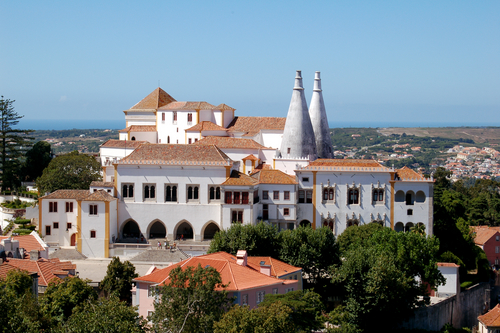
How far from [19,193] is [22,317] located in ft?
136

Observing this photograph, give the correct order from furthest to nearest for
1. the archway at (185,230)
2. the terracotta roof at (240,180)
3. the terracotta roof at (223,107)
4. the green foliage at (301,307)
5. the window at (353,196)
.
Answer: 1. the terracotta roof at (223,107)
2. the archway at (185,230)
3. the window at (353,196)
4. the terracotta roof at (240,180)
5. the green foliage at (301,307)

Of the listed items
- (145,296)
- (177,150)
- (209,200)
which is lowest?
(145,296)

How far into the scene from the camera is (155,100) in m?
76.6

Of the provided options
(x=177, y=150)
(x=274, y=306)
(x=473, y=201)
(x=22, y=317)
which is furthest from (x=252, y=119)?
(x=22, y=317)

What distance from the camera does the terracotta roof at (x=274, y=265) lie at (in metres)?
43.2

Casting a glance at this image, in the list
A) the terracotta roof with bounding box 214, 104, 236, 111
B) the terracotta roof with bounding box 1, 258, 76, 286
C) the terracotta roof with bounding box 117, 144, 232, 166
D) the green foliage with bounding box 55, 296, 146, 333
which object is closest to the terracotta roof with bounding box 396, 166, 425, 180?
the terracotta roof with bounding box 117, 144, 232, 166

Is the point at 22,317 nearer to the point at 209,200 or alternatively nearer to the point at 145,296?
the point at 145,296

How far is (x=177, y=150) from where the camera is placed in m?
57.2

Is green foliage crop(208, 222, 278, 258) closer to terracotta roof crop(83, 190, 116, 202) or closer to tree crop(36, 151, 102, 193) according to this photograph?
terracotta roof crop(83, 190, 116, 202)

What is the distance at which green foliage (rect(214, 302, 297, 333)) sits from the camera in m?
31.5

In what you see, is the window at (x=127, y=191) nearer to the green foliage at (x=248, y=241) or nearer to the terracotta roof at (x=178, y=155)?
the terracotta roof at (x=178, y=155)

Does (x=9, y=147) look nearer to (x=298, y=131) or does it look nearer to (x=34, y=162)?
(x=34, y=162)

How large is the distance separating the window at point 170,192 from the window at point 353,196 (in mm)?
A: 13233

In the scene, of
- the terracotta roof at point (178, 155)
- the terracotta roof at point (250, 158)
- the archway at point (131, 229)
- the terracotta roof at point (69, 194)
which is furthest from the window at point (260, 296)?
the terracotta roof at point (250, 158)
